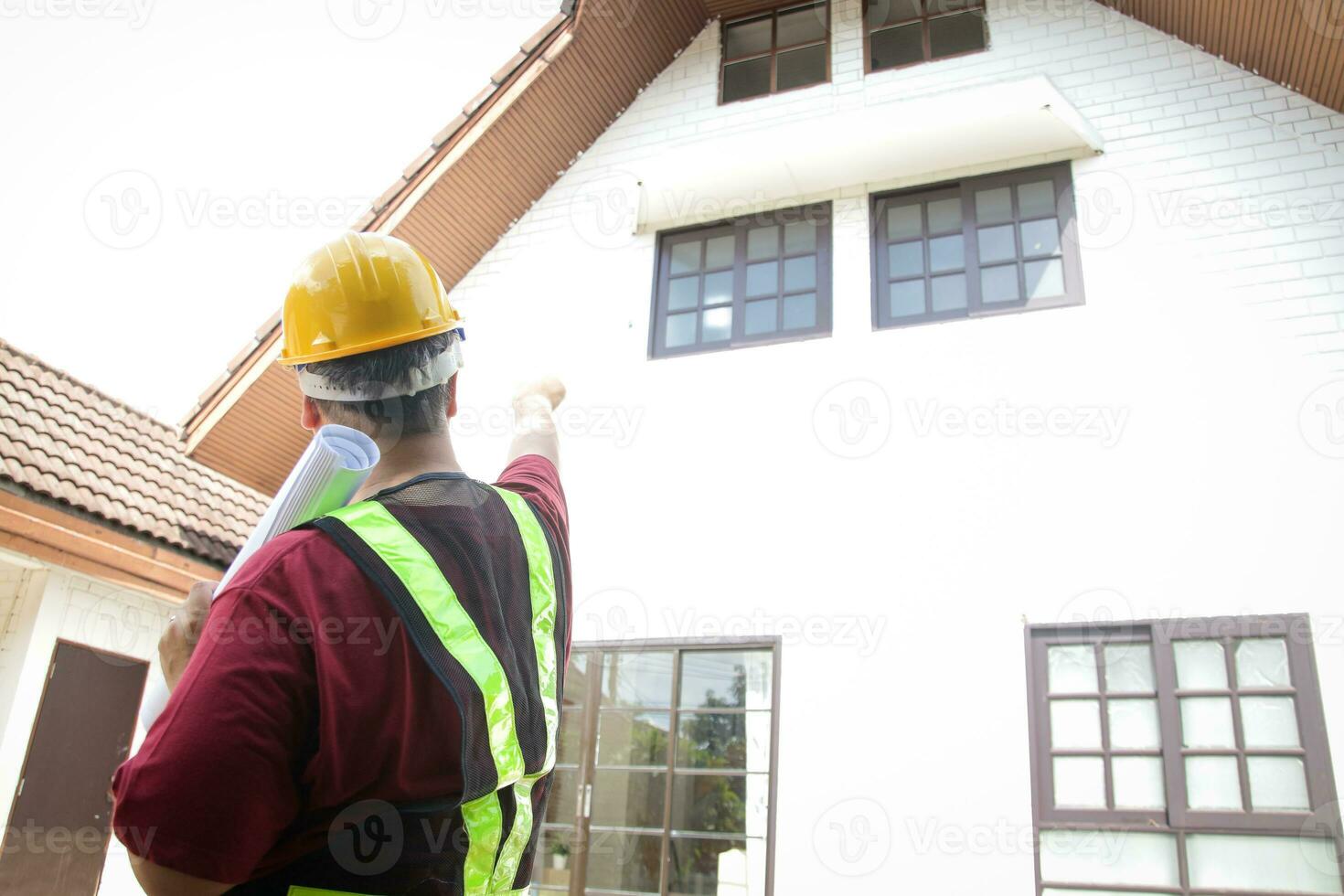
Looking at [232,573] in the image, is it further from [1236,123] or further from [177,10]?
[177,10]

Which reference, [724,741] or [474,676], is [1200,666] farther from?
[474,676]

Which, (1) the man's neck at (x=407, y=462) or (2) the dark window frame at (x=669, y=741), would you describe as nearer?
(1) the man's neck at (x=407, y=462)

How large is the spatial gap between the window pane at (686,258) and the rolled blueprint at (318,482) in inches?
248

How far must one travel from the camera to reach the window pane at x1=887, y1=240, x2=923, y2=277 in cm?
694

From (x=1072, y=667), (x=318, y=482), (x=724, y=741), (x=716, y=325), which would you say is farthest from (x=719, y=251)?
(x=318, y=482)

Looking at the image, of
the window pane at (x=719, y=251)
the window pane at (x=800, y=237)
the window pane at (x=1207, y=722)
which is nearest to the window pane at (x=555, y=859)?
the window pane at (x=1207, y=722)

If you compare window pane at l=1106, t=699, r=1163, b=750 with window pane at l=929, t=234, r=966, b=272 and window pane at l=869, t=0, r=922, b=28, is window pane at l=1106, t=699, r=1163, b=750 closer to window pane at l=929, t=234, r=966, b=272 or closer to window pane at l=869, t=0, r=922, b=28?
window pane at l=929, t=234, r=966, b=272

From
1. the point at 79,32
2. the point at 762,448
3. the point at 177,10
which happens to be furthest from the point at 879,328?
the point at 79,32

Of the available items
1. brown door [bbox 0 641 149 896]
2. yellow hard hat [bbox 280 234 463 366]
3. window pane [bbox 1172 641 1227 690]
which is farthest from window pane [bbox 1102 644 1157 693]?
brown door [bbox 0 641 149 896]

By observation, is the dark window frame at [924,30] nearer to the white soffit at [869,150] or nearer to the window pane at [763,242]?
the white soffit at [869,150]

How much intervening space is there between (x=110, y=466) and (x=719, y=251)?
14.1 feet

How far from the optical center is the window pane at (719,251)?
7.56 meters

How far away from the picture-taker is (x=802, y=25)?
8102 millimetres

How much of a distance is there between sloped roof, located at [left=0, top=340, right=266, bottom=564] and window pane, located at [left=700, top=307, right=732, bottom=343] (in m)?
3.53
